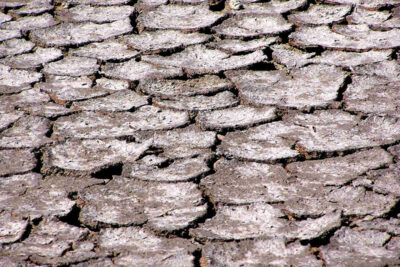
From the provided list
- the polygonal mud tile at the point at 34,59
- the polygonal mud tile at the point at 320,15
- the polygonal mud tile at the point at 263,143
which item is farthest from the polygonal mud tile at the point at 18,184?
the polygonal mud tile at the point at 320,15

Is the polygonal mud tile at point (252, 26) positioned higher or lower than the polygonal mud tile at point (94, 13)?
lower

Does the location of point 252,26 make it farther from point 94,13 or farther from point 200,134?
point 200,134

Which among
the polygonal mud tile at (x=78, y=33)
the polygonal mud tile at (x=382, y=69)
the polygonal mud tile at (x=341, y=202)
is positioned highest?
the polygonal mud tile at (x=78, y=33)

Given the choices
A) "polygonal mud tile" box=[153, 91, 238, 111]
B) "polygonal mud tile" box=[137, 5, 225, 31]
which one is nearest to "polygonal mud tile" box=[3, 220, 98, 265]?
"polygonal mud tile" box=[153, 91, 238, 111]

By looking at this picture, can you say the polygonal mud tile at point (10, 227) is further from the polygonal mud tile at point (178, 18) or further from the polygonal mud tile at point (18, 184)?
the polygonal mud tile at point (178, 18)

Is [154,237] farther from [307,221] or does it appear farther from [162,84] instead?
[162,84]

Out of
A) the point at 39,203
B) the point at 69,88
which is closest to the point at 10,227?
the point at 39,203
